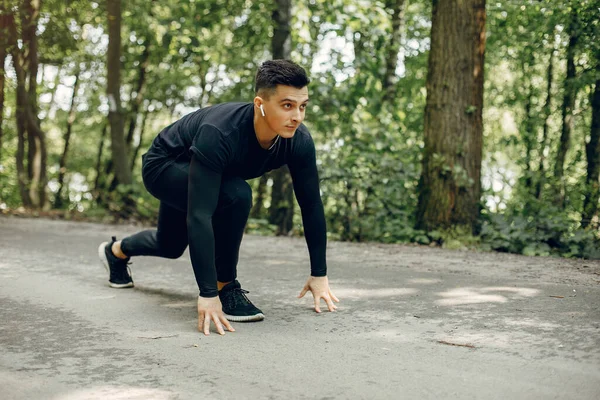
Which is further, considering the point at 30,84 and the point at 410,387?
the point at 30,84

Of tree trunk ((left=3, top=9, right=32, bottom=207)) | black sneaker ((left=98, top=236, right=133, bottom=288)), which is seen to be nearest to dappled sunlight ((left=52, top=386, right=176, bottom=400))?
black sneaker ((left=98, top=236, right=133, bottom=288))

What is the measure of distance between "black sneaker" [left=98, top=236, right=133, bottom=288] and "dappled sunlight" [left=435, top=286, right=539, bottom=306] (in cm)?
225

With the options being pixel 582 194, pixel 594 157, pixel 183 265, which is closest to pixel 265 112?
pixel 183 265

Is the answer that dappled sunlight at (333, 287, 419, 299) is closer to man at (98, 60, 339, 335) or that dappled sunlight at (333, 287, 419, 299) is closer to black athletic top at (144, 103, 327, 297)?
man at (98, 60, 339, 335)

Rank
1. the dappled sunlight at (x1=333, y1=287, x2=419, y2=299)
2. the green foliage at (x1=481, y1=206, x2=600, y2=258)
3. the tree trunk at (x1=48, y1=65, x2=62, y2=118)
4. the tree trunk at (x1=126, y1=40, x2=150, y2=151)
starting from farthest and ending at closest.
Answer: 1. the tree trunk at (x1=48, y1=65, x2=62, y2=118)
2. the tree trunk at (x1=126, y1=40, x2=150, y2=151)
3. the green foliage at (x1=481, y1=206, x2=600, y2=258)
4. the dappled sunlight at (x1=333, y1=287, x2=419, y2=299)

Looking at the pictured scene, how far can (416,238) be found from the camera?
731cm

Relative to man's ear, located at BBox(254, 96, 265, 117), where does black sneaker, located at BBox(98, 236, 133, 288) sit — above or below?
below

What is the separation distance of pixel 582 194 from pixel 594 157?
2.33 metres

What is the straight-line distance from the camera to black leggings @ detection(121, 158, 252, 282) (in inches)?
142

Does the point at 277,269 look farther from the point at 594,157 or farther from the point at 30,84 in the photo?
the point at 30,84

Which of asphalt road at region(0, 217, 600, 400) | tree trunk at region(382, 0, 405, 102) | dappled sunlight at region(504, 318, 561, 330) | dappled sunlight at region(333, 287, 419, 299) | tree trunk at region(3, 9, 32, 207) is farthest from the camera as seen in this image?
tree trunk at region(382, 0, 405, 102)

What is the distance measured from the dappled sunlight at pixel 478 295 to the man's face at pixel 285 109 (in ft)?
4.95

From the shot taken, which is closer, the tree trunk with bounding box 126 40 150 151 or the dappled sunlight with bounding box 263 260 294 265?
the dappled sunlight with bounding box 263 260 294 265

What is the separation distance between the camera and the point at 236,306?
12.1 feet
